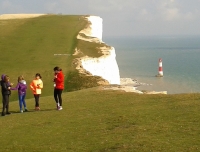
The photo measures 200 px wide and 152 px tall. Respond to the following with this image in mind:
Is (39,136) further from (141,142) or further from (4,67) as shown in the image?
(4,67)

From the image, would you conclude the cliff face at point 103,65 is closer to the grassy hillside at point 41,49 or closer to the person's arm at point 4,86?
the grassy hillside at point 41,49

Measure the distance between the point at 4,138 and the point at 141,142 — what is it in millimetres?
5401

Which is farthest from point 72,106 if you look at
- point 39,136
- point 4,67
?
point 4,67

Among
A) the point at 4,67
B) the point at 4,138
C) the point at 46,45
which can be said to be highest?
the point at 46,45

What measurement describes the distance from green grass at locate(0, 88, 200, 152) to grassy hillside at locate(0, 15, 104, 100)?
16.0 meters

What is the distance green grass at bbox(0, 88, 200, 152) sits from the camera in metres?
11.3

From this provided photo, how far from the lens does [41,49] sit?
50.4m

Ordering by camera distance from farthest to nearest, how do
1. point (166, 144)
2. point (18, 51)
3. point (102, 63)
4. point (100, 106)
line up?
point (18, 51), point (102, 63), point (100, 106), point (166, 144)

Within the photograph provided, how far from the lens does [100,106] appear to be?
18.0 m

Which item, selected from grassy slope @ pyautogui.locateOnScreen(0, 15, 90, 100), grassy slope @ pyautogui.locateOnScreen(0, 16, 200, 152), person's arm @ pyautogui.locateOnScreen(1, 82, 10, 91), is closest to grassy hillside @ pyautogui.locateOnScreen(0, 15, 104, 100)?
grassy slope @ pyautogui.locateOnScreen(0, 15, 90, 100)

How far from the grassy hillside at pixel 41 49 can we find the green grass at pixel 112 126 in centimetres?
1596

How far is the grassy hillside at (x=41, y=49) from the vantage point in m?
37.2

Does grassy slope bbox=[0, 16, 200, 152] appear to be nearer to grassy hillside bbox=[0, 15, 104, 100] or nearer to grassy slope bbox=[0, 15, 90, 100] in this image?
grassy hillside bbox=[0, 15, 104, 100]

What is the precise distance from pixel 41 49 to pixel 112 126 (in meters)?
38.1
